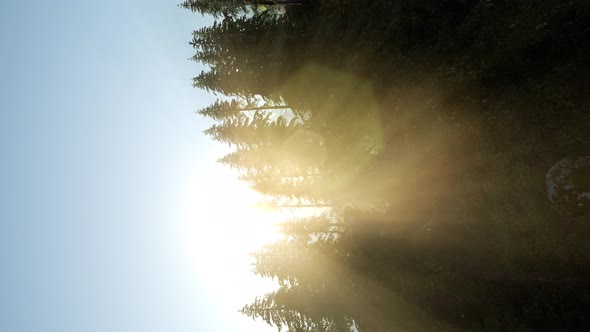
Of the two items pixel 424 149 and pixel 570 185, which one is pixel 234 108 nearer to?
pixel 424 149

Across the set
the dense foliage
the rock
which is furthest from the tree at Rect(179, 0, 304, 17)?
the rock

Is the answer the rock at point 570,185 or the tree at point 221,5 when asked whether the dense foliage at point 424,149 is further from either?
the tree at point 221,5

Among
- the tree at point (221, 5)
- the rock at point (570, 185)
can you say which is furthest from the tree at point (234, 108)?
the rock at point (570, 185)

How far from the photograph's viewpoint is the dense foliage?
6.75 metres

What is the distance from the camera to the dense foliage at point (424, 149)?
6746mm

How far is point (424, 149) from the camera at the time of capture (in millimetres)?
9094

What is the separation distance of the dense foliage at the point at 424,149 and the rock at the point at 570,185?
0.48 feet

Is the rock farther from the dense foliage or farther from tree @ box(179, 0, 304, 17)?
tree @ box(179, 0, 304, 17)

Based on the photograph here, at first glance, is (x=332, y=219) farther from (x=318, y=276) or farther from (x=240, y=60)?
(x=240, y=60)

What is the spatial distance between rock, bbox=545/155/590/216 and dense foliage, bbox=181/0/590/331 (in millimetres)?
147

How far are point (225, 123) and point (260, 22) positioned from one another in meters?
5.33

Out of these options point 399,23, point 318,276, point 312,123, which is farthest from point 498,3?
point 318,276

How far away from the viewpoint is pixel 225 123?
47.2ft

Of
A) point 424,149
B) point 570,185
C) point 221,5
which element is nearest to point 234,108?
point 221,5
